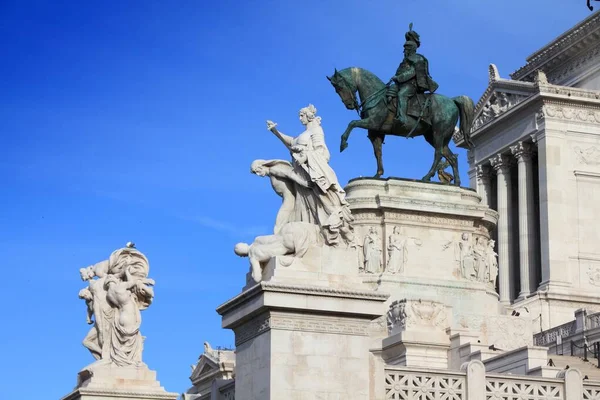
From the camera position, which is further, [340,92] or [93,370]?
[340,92]

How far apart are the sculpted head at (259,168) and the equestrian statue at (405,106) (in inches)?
972

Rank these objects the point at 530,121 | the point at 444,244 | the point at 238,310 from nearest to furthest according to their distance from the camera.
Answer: the point at 238,310, the point at 444,244, the point at 530,121

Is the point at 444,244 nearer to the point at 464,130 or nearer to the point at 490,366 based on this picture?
the point at 464,130

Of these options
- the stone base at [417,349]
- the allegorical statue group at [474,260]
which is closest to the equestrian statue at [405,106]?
the allegorical statue group at [474,260]

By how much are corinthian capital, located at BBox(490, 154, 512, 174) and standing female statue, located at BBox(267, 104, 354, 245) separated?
5881cm

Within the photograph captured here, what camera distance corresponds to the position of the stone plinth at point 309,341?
65.5 ft

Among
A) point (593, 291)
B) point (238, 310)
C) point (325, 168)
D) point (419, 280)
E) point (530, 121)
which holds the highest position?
point (530, 121)

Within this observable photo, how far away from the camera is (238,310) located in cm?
2116

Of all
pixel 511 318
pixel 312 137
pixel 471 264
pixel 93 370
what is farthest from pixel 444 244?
pixel 312 137

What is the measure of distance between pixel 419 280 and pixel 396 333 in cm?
715

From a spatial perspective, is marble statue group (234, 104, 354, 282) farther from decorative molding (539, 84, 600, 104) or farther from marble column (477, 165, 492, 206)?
marble column (477, 165, 492, 206)

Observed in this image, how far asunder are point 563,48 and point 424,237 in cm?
3848

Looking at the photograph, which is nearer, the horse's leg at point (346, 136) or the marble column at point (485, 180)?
the horse's leg at point (346, 136)

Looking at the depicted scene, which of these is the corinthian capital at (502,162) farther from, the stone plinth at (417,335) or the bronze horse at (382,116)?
the stone plinth at (417,335)
